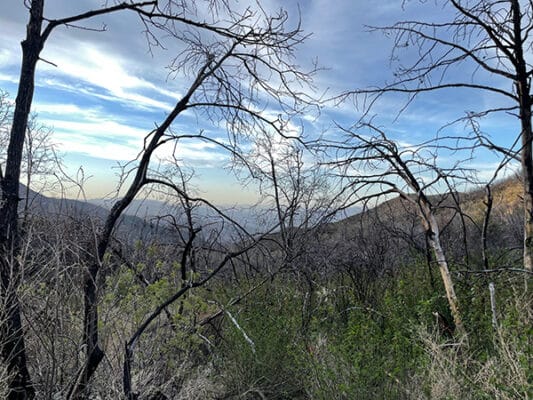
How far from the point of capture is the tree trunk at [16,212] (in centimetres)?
402

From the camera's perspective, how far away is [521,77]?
16.7ft

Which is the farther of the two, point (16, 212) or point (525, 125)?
point (525, 125)

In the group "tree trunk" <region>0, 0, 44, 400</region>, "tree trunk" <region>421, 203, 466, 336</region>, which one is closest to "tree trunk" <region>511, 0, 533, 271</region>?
"tree trunk" <region>421, 203, 466, 336</region>

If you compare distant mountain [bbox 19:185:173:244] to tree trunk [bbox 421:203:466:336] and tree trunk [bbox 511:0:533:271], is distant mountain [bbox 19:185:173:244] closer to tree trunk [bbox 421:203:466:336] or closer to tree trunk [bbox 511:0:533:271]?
tree trunk [bbox 421:203:466:336]

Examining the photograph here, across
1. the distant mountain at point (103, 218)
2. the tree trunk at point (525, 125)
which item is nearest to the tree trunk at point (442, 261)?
the tree trunk at point (525, 125)

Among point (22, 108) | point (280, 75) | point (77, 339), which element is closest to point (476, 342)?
point (280, 75)

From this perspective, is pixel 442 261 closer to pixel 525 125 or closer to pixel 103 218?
pixel 525 125

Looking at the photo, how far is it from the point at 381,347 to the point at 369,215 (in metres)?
1.91

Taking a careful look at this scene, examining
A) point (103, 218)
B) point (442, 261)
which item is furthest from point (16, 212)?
point (442, 261)

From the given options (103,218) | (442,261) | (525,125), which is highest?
(525,125)

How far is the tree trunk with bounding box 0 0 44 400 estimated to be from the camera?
4016 millimetres

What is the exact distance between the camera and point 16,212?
414 centimetres

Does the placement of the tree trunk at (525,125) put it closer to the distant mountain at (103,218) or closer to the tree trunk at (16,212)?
the distant mountain at (103,218)

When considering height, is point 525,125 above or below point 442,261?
above
